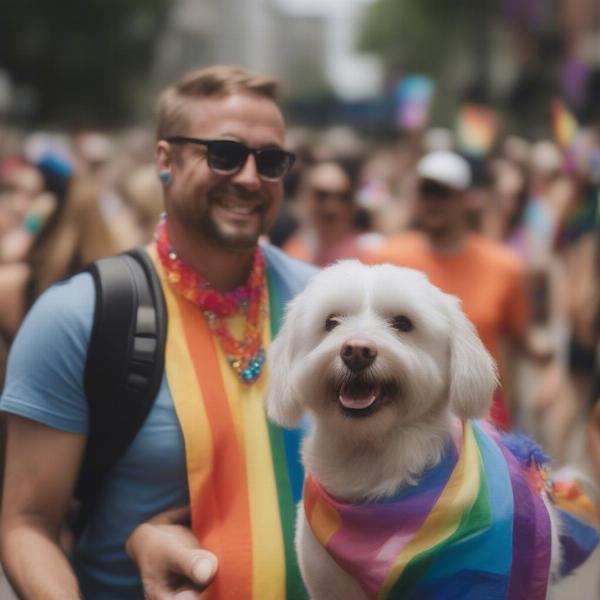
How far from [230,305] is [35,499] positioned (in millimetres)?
709

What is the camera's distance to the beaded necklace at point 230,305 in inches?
125

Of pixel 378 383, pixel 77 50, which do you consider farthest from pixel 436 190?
pixel 77 50

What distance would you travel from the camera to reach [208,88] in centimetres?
337

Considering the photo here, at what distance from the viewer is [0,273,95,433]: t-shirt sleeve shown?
299 centimetres

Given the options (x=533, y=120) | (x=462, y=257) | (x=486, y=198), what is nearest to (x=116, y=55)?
(x=533, y=120)

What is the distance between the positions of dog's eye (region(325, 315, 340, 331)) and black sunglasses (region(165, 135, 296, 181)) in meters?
0.73

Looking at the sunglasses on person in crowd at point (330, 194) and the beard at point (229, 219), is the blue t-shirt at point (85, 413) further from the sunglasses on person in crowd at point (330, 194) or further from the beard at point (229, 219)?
the sunglasses on person in crowd at point (330, 194)

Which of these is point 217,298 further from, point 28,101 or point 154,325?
point 28,101

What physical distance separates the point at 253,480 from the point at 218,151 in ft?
2.92

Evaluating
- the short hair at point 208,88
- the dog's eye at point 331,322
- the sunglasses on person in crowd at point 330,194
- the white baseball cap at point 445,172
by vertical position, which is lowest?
the sunglasses on person in crowd at point 330,194

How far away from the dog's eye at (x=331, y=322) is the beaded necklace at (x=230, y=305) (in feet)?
1.59

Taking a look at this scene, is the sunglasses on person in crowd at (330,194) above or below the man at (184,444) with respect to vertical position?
below

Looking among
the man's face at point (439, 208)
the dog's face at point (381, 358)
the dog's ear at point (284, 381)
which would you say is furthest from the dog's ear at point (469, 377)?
the man's face at point (439, 208)

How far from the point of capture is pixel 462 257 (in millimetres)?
6188
